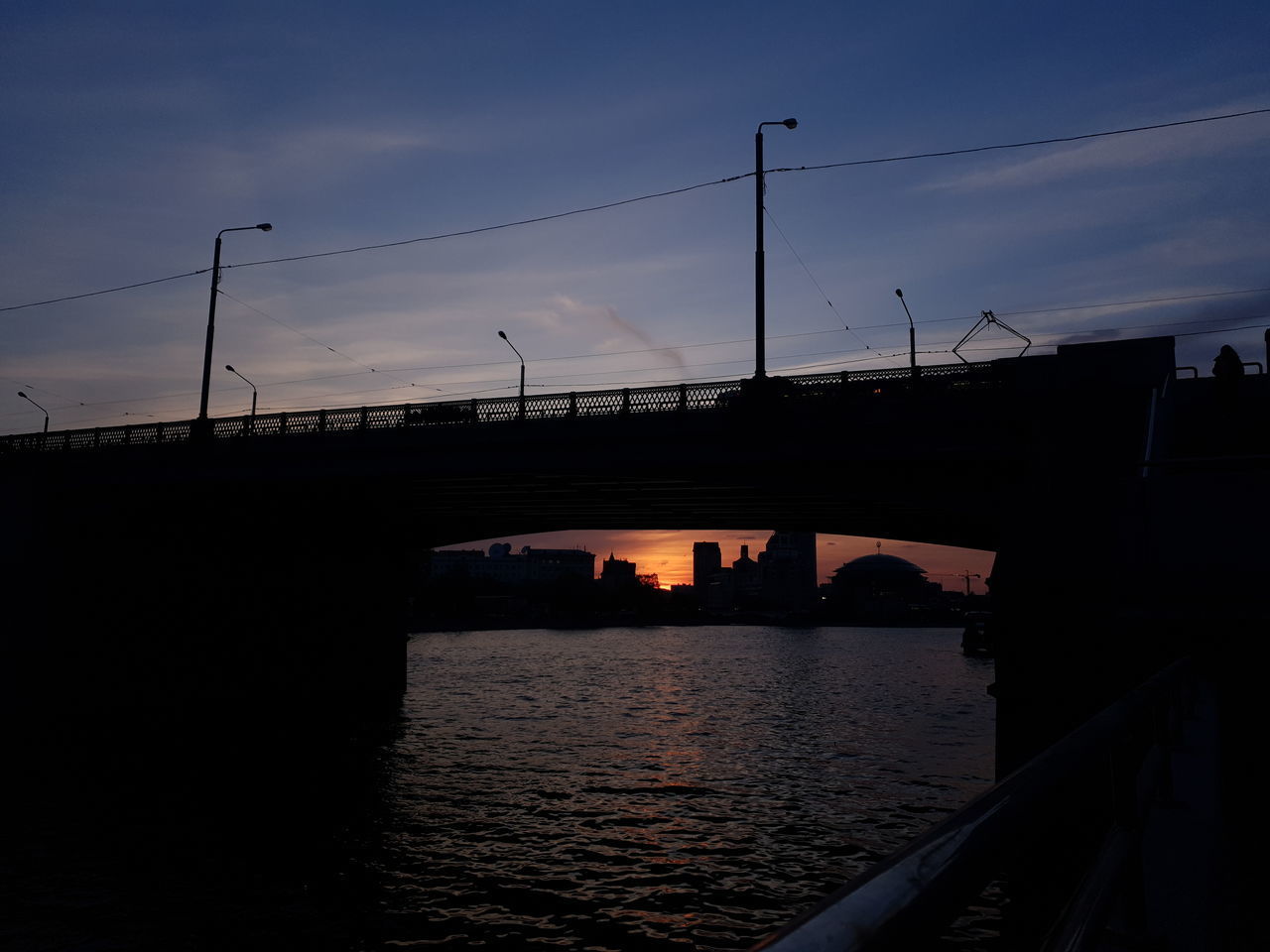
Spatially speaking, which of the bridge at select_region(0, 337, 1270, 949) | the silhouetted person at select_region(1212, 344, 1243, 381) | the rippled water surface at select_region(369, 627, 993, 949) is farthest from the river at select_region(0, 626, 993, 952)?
the silhouetted person at select_region(1212, 344, 1243, 381)

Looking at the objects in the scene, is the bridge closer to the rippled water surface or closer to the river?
the rippled water surface

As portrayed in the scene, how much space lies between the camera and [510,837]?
62.4ft

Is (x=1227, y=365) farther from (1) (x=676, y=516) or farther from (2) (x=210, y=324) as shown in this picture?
(2) (x=210, y=324)

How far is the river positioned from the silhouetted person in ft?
37.9

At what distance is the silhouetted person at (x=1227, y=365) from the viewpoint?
17.7 m

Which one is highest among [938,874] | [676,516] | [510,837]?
[676,516]

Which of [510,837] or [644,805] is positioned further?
[644,805]

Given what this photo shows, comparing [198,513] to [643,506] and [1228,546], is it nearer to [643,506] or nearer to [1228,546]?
[643,506]

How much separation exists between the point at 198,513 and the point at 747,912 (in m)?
30.8

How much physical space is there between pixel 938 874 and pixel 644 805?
72.2 feet

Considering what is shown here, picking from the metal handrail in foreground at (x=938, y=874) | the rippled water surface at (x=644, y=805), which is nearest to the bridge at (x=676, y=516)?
the metal handrail in foreground at (x=938, y=874)

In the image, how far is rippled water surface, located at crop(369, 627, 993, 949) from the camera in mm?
14742

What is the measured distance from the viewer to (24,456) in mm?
36500

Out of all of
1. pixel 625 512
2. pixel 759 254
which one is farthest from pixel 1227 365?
pixel 625 512
